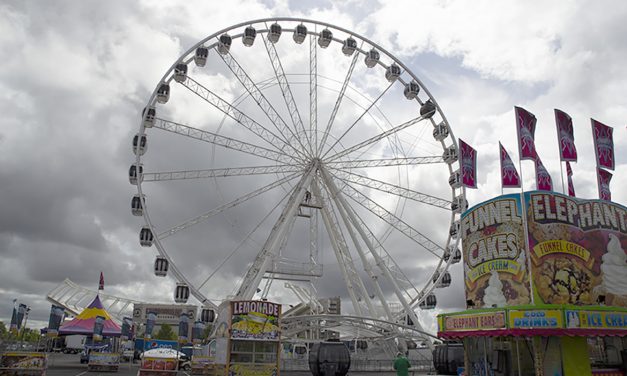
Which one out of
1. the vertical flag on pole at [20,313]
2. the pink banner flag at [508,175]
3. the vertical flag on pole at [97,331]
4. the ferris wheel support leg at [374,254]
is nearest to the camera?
the pink banner flag at [508,175]

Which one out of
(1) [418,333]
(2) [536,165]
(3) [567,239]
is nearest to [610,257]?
(3) [567,239]

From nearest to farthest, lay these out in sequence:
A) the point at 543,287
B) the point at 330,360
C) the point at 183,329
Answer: the point at 543,287, the point at 330,360, the point at 183,329

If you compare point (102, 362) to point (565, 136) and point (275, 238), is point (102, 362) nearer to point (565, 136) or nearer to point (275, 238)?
point (275, 238)

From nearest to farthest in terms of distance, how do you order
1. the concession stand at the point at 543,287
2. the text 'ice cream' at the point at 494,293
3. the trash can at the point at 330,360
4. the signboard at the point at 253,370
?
the concession stand at the point at 543,287 → the text 'ice cream' at the point at 494,293 → the signboard at the point at 253,370 → the trash can at the point at 330,360

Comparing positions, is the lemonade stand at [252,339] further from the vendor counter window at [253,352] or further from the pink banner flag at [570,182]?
the pink banner flag at [570,182]

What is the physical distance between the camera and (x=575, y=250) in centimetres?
1817

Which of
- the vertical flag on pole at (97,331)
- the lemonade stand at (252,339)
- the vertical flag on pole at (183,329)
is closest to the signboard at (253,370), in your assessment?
the lemonade stand at (252,339)

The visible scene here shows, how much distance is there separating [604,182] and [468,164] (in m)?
6.39

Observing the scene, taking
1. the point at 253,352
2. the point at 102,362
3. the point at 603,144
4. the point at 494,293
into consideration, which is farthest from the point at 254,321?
the point at 102,362

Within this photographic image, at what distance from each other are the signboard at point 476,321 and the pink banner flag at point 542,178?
727 cm

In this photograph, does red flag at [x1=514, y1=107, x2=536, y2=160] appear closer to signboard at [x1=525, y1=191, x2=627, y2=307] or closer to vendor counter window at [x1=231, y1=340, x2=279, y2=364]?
signboard at [x1=525, y1=191, x2=627, y2=307]

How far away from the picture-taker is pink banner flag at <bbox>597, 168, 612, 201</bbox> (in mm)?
23606

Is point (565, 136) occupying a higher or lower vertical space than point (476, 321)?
higher

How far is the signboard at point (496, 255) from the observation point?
59.8ft
